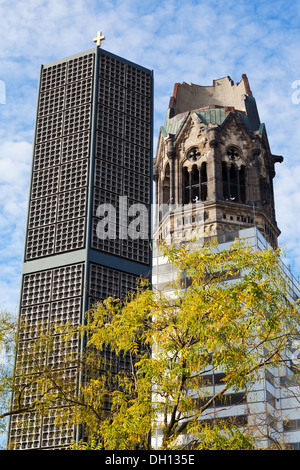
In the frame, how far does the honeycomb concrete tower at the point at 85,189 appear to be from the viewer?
3556 cm

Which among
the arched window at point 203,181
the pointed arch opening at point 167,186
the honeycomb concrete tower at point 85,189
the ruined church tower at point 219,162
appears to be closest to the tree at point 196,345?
the honeycomb concrete tower at point 85,189

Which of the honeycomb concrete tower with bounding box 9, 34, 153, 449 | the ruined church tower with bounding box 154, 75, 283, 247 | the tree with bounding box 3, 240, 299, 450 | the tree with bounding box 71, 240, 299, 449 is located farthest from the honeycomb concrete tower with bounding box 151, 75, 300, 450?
the tree with bounding box 71, 240, 299, 449

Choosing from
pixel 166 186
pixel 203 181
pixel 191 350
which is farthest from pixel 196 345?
pixel 166 186

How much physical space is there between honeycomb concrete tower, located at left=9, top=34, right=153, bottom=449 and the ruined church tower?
115 ft

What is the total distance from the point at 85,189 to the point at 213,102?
176 ft

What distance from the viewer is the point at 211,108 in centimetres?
8625

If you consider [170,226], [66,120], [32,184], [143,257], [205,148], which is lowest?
[143,257]

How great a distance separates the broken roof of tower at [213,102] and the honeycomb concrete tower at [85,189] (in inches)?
1732

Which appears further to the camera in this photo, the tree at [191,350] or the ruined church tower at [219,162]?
the ruined church tower at [219,162]

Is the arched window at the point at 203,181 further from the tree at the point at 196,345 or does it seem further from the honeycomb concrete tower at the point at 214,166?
the tree at the point at 196,345

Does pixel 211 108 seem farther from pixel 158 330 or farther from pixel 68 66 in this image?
pixel 158 330
